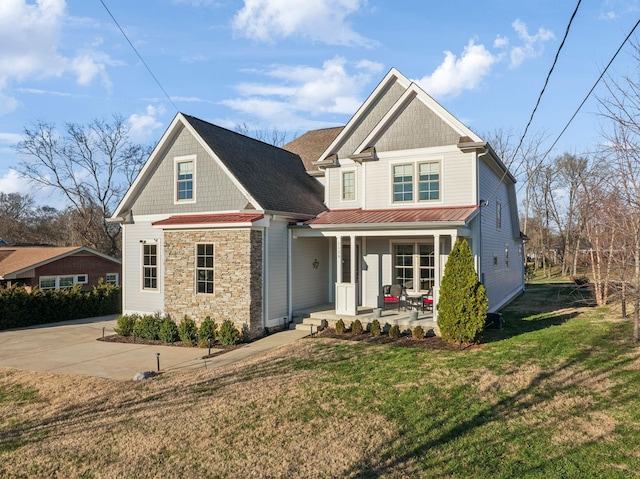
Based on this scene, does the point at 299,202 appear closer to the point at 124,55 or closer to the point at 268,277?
the point at 268,277

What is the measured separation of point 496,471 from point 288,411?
318 cm

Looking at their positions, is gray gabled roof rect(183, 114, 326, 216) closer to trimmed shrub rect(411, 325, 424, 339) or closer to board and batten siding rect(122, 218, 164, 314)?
board and batten siding rect(122, 218, 164, 314)

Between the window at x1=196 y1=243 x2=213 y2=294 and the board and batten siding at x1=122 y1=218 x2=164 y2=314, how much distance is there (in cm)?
265

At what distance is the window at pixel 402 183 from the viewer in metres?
14.7

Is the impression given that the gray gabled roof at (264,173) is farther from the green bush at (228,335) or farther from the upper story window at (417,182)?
the green bush at (228,335)

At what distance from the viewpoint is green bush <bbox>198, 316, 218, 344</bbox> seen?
1247cm

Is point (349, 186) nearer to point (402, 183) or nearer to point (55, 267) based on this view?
point (402, 183)

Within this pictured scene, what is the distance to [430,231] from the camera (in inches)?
491

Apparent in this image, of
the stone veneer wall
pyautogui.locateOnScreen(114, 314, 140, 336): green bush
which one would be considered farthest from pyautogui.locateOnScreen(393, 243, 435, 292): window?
pyautogui.locateOnScreen(114, 314, 140, 336): green bush

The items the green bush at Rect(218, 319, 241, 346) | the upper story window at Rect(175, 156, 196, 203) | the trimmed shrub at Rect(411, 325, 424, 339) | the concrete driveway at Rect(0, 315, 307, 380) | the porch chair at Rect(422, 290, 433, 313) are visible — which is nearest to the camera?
the concrete driveway at Rect(0, 315, 307, 380)

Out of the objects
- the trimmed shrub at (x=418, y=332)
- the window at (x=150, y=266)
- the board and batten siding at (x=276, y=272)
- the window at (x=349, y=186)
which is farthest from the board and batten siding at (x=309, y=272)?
the window at (x=150, y=266)

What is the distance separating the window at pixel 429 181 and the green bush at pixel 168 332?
28.9 ft

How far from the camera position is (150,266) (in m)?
15.9

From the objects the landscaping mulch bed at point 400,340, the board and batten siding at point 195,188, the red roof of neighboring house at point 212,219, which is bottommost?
the landscaping mulch bed at point 400,340
